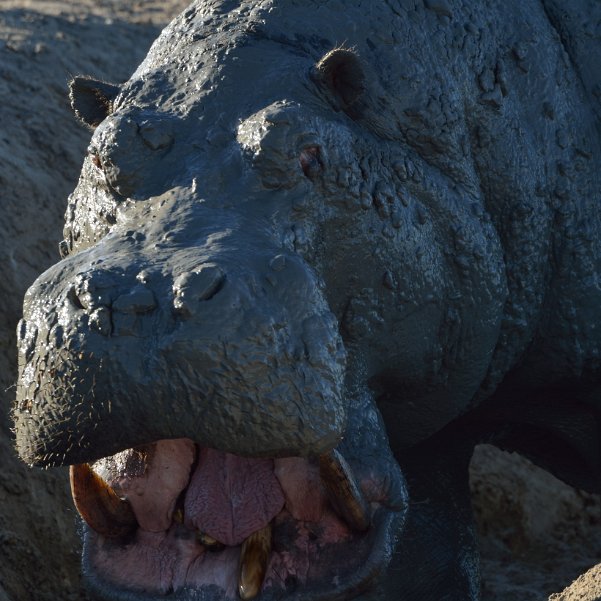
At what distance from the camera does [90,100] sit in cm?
371

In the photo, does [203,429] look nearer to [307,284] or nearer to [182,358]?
[182,358]

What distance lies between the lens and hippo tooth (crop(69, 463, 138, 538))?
3.12 metres

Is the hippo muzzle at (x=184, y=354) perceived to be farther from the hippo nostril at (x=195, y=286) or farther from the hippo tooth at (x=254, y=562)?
the hippo tooth at (x=254, y=562)

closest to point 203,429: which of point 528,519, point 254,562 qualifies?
point 254,562

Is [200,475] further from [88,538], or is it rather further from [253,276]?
[253,276]

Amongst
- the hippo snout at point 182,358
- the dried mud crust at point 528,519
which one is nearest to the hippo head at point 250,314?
the hippo snout at point 182,358

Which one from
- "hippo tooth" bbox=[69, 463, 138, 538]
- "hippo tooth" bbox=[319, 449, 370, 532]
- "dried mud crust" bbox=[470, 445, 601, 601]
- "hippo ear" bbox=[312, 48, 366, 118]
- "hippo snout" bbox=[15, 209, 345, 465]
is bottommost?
"dried mud crust" bbox=[470, 445, 601, 601]

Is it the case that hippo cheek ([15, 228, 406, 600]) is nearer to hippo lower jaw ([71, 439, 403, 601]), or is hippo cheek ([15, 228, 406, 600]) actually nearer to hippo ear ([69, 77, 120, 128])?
hippo lower jaw ([71, 439, 403, 601])

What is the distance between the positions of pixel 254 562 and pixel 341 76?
1.16 metres

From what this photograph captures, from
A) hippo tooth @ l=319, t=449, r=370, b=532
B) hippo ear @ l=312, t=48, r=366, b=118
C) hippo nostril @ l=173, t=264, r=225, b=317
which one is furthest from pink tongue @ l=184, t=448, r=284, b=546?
hippo ear @ l=312, t=48, r=366, b=118

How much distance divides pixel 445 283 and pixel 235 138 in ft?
2.36

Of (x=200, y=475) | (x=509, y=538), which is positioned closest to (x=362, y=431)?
(x=200, y=475)

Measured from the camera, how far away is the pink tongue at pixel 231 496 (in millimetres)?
3059

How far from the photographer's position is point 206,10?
3.69m
